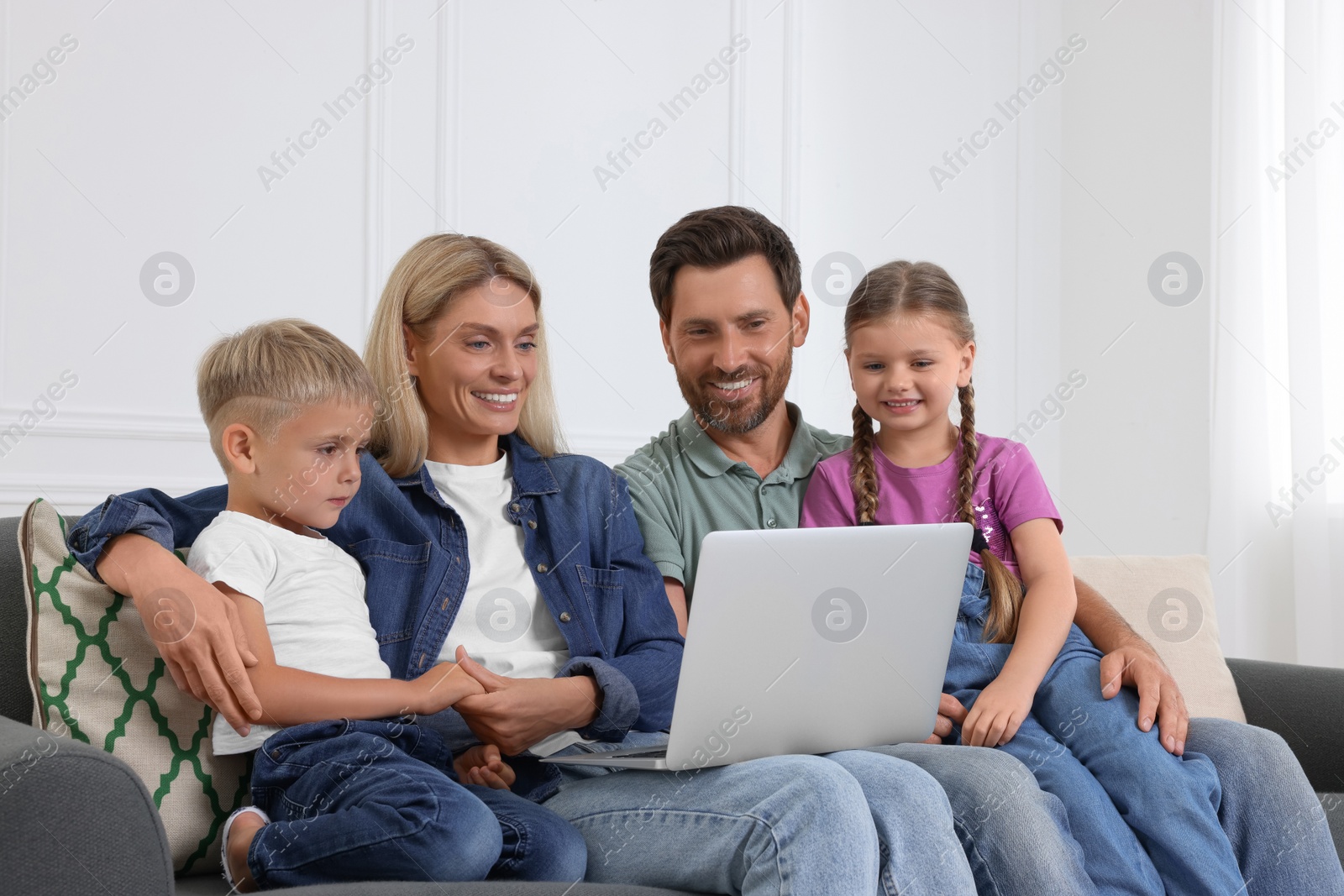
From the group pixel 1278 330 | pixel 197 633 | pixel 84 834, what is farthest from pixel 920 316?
pixel 1278 330

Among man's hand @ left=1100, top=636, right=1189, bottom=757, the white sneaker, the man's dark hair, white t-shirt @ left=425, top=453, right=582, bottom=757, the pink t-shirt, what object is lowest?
the white sneaker

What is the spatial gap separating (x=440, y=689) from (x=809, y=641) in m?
0.43

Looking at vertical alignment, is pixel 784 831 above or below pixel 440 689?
below

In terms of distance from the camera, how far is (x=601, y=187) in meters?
3.34

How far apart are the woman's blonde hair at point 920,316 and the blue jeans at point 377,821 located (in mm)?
731

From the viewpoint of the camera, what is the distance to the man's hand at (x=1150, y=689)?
147cm

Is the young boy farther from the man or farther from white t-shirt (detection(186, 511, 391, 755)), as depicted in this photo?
the man

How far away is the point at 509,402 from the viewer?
165 cm

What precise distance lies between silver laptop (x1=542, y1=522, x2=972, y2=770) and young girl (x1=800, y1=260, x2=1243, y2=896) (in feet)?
0.73

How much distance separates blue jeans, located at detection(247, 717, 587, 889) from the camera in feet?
3.80

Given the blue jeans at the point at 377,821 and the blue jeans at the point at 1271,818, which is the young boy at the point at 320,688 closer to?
the blue jeans at the point at 377,821

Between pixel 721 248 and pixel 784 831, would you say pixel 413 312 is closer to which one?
pixel 721 248

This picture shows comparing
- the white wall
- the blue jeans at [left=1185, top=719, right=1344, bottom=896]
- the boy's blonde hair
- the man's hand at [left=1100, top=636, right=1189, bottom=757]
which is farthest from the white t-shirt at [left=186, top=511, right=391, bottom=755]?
the white wall

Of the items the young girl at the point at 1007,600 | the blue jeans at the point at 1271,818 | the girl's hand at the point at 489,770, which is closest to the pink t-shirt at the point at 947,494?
the young girl at the point at 1007,600
